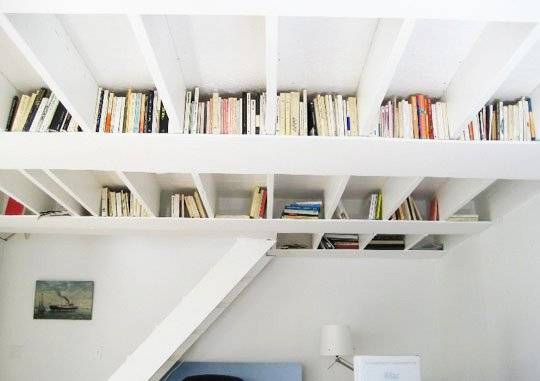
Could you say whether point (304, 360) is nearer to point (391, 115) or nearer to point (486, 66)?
point (391, 115)

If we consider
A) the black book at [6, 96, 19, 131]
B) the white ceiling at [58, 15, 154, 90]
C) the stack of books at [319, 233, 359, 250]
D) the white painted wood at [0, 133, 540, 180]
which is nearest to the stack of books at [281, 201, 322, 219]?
the stack of books at [319, 233, 359, 250]

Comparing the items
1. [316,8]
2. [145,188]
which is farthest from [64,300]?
[316,8]

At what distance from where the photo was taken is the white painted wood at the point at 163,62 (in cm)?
231

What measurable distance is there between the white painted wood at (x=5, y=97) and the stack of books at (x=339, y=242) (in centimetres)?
318

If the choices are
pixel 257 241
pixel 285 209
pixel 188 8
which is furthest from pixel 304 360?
pixel 188 8

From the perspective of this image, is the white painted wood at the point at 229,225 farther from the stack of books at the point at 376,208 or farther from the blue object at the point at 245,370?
the blue object at the point at 245,370

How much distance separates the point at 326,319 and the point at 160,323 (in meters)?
1.62

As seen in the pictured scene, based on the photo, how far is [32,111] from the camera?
3.09 metres

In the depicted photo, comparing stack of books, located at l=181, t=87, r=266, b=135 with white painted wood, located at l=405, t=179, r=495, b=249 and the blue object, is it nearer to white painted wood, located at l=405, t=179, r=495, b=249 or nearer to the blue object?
white painted wood, located at l=405, t=179, r=495, b=249

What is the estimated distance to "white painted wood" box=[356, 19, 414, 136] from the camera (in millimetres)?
2318

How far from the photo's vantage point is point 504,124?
3135mm

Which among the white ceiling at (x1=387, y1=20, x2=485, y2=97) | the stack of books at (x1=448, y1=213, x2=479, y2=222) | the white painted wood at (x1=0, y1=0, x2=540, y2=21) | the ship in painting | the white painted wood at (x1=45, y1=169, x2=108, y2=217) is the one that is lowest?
the ship in painting

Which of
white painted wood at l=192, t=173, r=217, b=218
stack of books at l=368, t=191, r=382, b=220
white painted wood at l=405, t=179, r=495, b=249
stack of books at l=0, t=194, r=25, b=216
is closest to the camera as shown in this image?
white painted wood at l=192, t=173, r=217, b=218

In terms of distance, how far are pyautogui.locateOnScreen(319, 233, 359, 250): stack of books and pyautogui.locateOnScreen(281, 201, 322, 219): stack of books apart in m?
0.82
